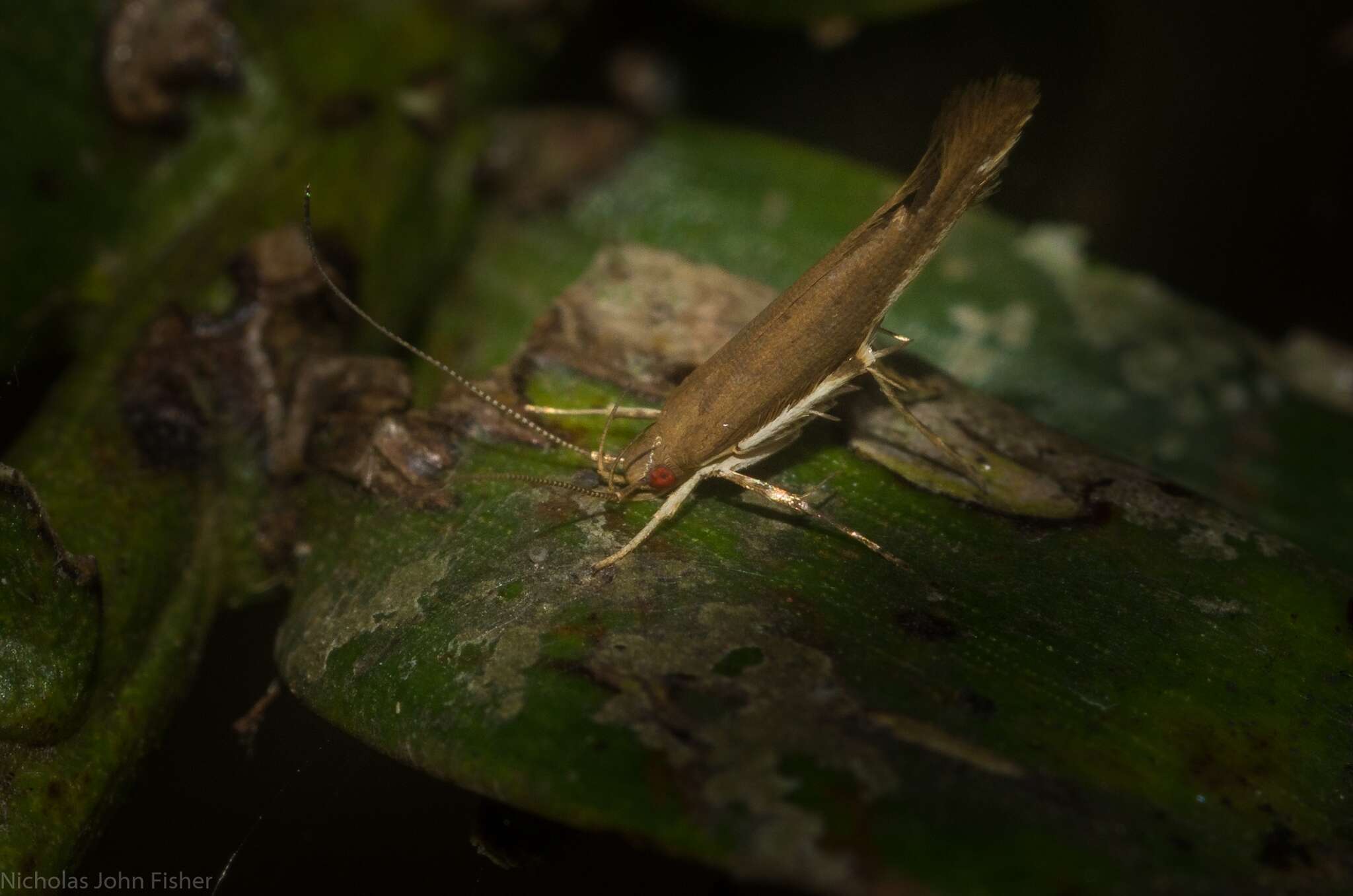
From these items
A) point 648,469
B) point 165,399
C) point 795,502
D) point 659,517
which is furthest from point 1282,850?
point 165,399

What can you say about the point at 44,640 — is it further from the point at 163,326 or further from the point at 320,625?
the point at 163,326

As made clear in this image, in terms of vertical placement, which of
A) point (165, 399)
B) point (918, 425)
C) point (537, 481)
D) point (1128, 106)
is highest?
point (1128, 106)

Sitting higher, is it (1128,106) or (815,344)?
(1128,106)

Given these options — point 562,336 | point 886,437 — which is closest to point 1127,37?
point 886,437

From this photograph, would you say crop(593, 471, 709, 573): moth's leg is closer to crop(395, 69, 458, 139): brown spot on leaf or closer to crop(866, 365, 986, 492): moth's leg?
crop(866, 365, 986, 492): moth's leg

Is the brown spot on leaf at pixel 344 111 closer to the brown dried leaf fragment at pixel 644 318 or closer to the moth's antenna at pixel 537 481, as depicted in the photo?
the brown dried leaf fragment at pixel 644 318

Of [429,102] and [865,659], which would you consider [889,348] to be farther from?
[429,102]
